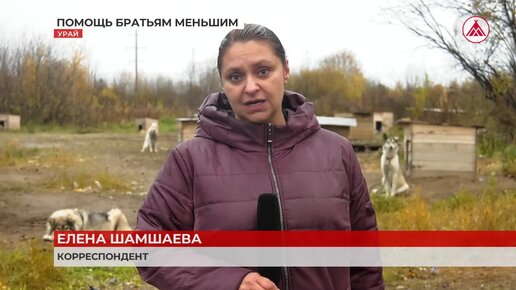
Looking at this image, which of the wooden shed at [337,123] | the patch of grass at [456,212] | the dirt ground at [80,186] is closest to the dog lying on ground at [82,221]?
the dirt ground at [80,186]

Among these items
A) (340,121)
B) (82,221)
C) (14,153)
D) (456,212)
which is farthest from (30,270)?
(456,212)

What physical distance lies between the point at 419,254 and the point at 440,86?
445 mm

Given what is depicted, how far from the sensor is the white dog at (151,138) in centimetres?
185

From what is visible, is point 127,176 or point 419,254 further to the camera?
point 127,176

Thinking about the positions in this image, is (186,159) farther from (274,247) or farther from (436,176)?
(436,176)

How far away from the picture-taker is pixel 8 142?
5.65 feet

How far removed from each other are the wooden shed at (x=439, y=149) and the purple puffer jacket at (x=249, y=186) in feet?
5.21

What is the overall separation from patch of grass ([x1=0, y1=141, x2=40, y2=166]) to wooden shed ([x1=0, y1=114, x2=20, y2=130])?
0.08m

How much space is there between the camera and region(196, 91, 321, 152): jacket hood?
2.41 ft

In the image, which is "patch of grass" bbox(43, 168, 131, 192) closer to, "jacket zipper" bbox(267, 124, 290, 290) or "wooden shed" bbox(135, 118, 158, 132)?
"wooden shed" bbox(135, 118, 158, 132)

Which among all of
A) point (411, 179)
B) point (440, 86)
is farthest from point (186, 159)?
point (411, 179)

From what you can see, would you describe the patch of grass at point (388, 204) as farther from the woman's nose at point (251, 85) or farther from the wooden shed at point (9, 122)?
the woman's nose at point (251, 85)

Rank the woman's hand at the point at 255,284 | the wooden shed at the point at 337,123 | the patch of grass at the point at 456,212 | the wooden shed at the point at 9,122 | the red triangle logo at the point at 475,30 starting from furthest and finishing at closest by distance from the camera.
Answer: the wooden shed at the point at 337,123, the patch of grass at the point at 456,212, the wooden shed at the point at 9,122, the red triangle logo at the point at 475,30, the woman's hand at the point at 255,284

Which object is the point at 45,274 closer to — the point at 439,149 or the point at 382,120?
the point at 382,120
